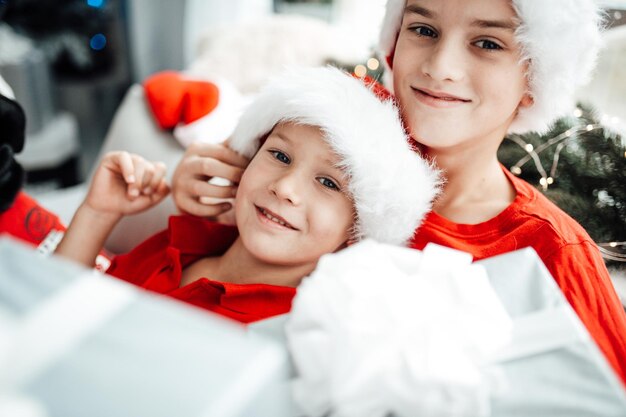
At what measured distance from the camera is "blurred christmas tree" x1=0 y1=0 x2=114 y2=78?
2.65 m

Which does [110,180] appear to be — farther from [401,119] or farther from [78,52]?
[78,52]

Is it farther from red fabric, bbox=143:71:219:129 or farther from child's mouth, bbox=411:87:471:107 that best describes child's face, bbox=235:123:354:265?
red fabric, bbox=143:71:219:129

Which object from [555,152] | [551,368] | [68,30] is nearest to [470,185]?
[555,152]

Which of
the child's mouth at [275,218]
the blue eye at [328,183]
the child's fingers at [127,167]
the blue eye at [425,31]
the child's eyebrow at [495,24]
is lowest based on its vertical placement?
the child's fingers at [127,167]

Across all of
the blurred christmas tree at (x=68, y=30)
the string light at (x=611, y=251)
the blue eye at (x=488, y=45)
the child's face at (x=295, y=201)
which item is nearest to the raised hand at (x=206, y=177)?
the child's face at (x=295, y=201)

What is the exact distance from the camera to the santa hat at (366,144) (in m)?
0.84

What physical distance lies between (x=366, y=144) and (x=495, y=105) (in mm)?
242

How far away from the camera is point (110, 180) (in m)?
1.06

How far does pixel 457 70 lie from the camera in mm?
881

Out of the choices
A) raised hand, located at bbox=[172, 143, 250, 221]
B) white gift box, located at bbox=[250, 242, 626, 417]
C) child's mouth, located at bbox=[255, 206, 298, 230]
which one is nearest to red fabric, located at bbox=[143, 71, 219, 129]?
raised hand, located at bbox=[172, 143, 250, 221]

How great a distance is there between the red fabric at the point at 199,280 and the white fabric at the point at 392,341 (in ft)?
1.01

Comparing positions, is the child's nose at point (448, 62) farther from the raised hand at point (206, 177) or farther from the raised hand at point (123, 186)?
the raised hand at point (123, 186)

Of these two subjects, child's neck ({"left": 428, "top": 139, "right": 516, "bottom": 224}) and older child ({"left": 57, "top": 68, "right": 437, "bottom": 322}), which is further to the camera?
child's neck ({"left": 428, "top": 139, "right": 516, "bottom": 224})

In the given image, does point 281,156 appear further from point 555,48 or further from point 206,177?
point 555,48
